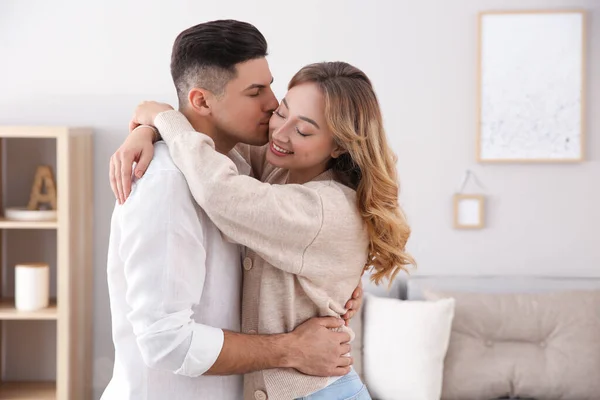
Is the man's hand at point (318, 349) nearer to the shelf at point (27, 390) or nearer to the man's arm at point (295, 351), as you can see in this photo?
the man's arm at point (295, 351)

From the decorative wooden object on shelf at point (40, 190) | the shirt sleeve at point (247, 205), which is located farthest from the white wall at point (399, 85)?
the shirt sleeve at point (247, 205)

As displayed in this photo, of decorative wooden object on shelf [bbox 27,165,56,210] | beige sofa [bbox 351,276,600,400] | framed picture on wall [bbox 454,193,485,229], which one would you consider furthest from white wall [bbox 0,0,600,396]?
beige sofa [bbox 351,276,600,400]

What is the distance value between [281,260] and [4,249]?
8.29ft

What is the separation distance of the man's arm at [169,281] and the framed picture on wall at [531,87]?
2391 mm

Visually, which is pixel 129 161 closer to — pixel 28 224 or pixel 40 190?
pixel 28 224

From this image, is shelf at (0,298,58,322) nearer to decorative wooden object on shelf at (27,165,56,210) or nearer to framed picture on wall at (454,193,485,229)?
decorative wooden object on shelf at (27,165,56,210)

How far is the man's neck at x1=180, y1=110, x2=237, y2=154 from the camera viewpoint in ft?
5.40

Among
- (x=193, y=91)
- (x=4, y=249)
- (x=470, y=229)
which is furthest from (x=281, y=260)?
(x=4, y=249)

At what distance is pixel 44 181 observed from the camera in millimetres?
3543

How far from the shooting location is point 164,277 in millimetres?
1403

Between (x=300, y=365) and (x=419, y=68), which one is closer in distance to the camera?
(x=300, y=365)

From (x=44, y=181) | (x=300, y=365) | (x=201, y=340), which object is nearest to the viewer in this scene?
(x=201, y=340)

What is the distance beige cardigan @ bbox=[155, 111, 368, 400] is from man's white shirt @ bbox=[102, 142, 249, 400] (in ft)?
0.15

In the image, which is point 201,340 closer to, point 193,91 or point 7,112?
point 193,91
